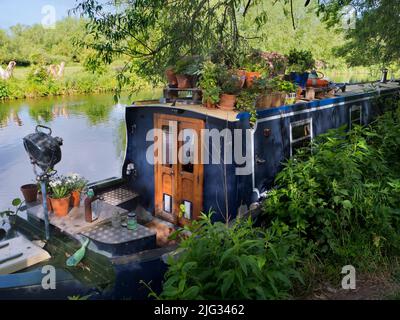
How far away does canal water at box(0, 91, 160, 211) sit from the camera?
9.65 metres

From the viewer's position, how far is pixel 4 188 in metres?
8.33

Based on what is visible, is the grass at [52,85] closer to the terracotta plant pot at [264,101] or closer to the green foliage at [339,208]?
the terracotta plant pot at [264,101]

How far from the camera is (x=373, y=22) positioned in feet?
30.8

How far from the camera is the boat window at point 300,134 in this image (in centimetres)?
524

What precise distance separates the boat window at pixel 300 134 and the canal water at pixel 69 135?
455 cm

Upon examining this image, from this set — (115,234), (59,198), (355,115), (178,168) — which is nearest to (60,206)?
(59,198)

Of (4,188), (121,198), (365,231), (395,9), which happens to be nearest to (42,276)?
(121,198)

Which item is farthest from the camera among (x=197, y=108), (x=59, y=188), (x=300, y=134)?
(x=300, y=134)

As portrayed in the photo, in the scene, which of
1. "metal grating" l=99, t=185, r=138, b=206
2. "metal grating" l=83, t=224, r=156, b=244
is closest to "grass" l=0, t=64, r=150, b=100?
"metal grating" l=99, t=185, r=138, b=206

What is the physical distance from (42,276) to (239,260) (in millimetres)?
2439

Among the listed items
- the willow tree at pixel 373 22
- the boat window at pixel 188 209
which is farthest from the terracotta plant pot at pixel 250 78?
the willow tree at pixel 373 22

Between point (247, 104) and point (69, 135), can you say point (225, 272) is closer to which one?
point (247, 104)

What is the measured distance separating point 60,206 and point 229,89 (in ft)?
8.71

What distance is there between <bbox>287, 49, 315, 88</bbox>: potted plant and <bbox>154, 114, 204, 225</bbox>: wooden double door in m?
2.07
